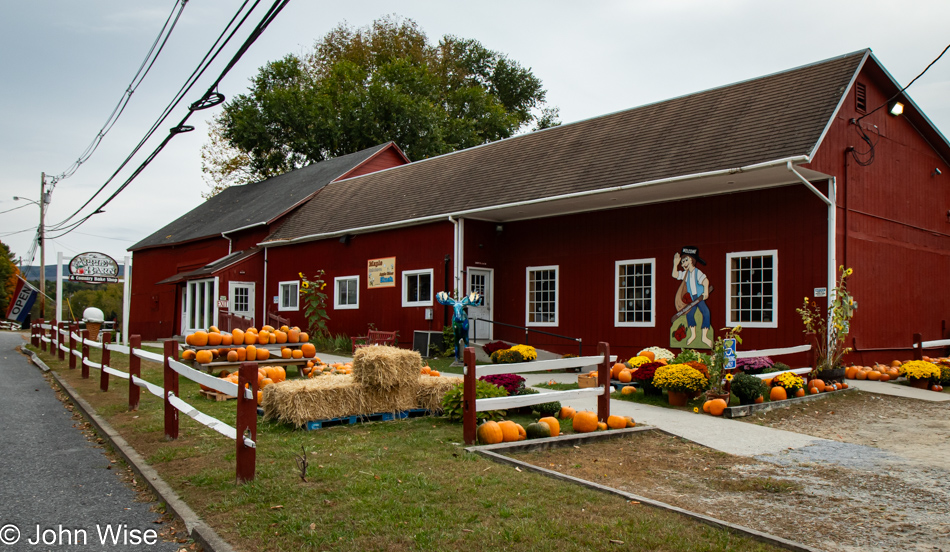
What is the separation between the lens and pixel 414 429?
25.4 feet

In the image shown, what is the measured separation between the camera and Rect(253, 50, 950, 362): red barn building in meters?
13.1

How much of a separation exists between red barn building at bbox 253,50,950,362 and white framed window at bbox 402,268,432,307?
6 centimetres

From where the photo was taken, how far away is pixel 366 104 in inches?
1446

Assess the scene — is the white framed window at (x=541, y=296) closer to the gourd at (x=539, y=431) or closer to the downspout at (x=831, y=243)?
the downspout at (x=831, y=243)

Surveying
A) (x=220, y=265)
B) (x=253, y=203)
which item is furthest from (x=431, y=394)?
(x=253, y=203)

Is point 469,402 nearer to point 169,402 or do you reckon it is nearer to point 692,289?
point 169,402

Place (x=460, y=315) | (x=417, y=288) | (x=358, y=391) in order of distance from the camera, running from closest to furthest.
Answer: (x=358, y=391) < (x=460, y=315) < (x=417, y=288)

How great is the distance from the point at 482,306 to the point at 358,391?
10731 mm

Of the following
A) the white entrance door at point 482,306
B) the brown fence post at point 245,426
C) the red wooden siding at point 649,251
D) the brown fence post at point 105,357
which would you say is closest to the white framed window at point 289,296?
the white entrance door at point 482,306

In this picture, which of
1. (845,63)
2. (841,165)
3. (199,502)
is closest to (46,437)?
(199,502)

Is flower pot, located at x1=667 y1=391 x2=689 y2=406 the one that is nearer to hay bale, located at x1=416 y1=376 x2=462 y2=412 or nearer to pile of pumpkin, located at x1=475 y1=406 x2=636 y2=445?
pile of pumpkin, located at x1=475 y1=406 x2=636 y2=445

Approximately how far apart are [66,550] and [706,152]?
41.1ft

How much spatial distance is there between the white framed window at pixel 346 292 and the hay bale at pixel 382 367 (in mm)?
13325

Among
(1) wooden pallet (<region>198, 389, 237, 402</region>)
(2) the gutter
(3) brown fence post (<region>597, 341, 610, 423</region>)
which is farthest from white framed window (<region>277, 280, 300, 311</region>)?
(3) brown fence post (<region>597, 341, 610, 423</region>)
